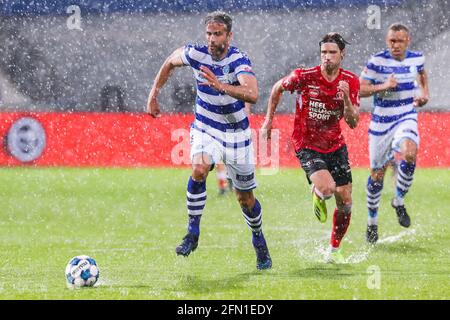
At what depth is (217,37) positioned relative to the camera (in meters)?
8.05

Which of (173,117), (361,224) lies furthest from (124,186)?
(361,224)

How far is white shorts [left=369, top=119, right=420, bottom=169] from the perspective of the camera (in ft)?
35.1

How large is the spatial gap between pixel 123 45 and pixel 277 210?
1206cm

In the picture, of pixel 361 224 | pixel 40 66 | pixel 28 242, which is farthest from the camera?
pixel 40 66

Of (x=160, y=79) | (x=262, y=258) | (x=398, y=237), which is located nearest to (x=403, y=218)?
(x=398, y=237)

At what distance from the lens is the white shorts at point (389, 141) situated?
35.1 feet

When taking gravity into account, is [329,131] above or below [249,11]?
below

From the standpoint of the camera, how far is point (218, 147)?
8.38m

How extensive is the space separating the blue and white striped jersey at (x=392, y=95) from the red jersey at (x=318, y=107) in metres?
2.05

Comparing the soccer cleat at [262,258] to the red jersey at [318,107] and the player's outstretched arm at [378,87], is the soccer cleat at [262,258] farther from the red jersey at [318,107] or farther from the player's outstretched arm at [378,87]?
the player's outstretched arm at [378,87]

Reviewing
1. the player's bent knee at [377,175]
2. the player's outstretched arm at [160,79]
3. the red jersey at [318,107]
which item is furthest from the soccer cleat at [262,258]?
the player's bent knee at [377,175]

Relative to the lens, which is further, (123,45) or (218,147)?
(123,45)

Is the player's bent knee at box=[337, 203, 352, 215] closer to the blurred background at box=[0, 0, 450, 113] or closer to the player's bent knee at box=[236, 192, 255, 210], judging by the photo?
the player's bent knee at box=[236, 192, 255, 210]

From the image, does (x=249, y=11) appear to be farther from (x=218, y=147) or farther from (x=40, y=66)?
→ (x=218, y=147)
